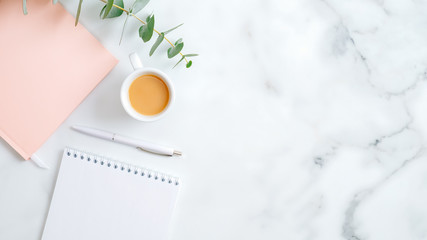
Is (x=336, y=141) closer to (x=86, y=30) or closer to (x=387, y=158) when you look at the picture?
(x=387, y=158)

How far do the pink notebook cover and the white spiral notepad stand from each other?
0.07 metres

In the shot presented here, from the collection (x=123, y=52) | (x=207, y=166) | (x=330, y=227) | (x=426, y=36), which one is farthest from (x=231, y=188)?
(x=426, y=36)

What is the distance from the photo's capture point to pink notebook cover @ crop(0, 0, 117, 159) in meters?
0.75

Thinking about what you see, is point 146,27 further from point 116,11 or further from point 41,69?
point 41,69

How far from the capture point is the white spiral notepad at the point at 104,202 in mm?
777

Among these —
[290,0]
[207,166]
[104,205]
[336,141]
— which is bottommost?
[104,205]

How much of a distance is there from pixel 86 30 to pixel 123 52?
0.23 ft

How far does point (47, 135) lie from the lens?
77 centimetres

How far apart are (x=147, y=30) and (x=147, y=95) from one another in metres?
0.11

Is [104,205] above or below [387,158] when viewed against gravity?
below

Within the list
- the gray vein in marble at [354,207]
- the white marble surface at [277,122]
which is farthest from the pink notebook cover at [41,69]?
the gray vein in marble at [354,207]

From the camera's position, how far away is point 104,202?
0.78 m

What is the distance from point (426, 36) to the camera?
0.81 m

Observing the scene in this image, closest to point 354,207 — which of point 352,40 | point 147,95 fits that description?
point 352,40
